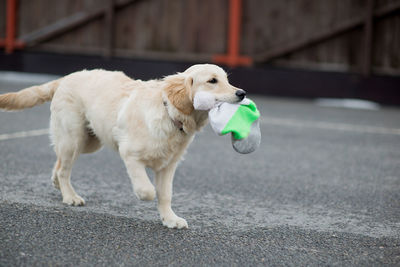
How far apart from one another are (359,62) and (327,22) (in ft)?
3.63

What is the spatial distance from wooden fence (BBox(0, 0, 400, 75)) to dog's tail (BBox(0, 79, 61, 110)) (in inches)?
347

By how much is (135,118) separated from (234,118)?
0.78m

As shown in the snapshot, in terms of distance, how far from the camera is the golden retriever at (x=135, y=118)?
4266mm

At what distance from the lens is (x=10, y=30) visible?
14.9 meters

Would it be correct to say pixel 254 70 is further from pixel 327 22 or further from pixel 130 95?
pixel 130 95

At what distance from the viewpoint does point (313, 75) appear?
13.0 m

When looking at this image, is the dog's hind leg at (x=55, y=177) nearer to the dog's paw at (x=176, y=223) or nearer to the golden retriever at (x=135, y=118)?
the golden retriever at (x=135, y=118)

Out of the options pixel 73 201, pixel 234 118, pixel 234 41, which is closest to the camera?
pixel 234 118

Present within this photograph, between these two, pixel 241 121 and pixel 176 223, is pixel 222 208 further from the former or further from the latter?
pixel 241 121

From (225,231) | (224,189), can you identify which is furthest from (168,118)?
(224,189)

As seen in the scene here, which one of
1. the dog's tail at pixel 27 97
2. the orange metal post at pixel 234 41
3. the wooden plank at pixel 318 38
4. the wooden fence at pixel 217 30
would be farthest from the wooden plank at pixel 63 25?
the dog's tail at pixel 27 97

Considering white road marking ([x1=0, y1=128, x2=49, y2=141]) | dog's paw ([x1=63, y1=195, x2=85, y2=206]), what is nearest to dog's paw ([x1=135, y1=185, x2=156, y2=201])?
dog's paw ([x1=63, y1=195, x2=85, y2=206])

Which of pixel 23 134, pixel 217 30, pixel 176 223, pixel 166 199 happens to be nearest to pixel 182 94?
pixel 166 199

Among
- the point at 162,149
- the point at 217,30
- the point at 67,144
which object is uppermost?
the point at 217,30
